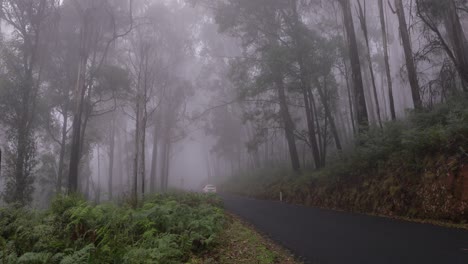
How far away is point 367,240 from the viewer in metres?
7.25

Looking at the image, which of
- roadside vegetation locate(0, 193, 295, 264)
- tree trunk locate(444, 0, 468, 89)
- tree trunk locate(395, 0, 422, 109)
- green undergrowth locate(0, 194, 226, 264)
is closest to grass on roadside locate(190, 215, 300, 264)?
roadside vegetation locate(0, 193, 295, 264)

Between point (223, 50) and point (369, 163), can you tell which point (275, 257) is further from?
point (223, 50)

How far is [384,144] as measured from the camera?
474 inches

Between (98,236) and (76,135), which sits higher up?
(76,135)

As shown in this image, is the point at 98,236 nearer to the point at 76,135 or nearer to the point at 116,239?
the point at 116,239

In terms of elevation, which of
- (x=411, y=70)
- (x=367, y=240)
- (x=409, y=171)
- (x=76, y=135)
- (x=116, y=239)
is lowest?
(x=367, y=240)

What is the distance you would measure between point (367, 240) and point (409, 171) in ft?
13.0

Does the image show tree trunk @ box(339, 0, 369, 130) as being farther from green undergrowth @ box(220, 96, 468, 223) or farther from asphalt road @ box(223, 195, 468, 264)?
asphalt road @ box(223, 195, 468, 264)

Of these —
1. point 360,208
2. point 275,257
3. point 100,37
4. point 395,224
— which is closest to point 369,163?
point 360,208

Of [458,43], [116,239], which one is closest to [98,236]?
[116,239]

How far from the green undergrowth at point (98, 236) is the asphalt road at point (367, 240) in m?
2.14

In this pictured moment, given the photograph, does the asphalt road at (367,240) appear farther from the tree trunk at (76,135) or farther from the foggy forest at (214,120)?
the tree trunk at (76,135)

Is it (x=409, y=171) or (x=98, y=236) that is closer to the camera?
(x=98, y=236)

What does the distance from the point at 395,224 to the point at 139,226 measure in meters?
6.42
